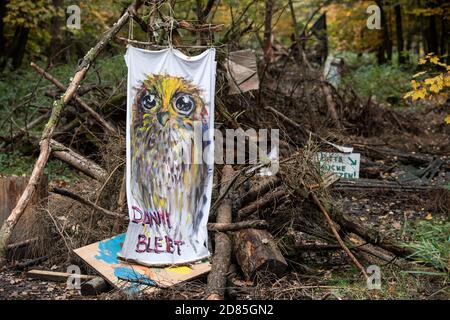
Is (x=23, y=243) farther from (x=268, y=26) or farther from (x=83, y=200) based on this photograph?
(x=268, y=26)

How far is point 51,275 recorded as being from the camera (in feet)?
18.4

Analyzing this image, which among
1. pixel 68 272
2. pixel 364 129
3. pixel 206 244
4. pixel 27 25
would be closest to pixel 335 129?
pixel 364 129

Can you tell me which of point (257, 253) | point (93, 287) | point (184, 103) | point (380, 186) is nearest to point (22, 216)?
point (93, 287)

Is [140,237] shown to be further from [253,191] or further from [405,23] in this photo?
[405,23]

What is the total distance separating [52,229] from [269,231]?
251cm

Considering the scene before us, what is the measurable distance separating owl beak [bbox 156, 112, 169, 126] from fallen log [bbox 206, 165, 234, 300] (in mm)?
1093

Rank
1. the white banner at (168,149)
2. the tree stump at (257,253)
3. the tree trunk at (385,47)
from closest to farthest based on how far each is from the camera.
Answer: the tree stump at (257,253), the white banner at (168,149), the tree trunk at (385,47)

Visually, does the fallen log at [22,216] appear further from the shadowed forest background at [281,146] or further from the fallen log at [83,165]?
the fallen log at [83,165]

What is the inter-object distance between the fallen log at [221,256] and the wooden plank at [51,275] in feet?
4.17

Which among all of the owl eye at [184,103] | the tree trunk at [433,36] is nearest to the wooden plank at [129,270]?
the owl eye at [184,103]

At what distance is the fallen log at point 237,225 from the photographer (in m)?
5.73

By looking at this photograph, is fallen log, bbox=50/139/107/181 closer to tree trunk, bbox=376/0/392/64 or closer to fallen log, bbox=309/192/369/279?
fallen log, bbox=309/192/369/279

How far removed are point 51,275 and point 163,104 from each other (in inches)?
84.1

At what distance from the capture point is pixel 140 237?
557 centimetres
